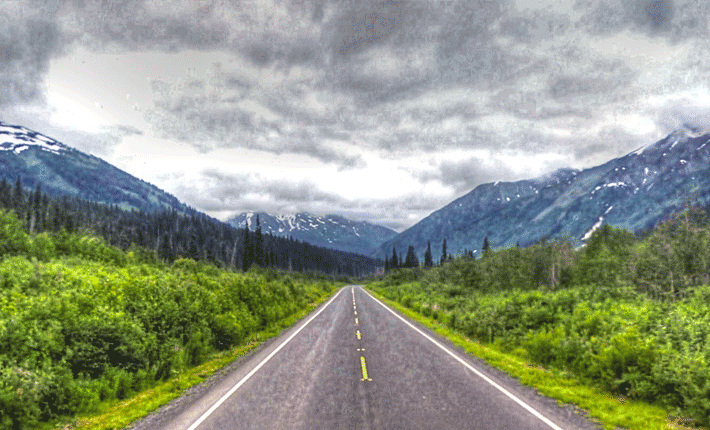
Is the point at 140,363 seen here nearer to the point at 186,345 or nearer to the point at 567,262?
the point at 186,345

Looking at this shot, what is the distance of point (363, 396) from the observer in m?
8.23

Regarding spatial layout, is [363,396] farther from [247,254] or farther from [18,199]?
[18,199]

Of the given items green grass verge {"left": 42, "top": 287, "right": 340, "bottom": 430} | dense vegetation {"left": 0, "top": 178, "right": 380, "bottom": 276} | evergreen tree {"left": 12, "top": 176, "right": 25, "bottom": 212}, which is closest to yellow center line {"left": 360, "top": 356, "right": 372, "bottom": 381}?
green grass verge {"left": 42, "top": 287, "right": 340, "bottom": 430}

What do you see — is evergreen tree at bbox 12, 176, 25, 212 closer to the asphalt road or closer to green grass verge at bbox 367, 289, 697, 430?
the asphalt road

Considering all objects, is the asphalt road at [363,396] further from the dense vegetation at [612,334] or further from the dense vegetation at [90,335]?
the dense vegetation at [612,334]

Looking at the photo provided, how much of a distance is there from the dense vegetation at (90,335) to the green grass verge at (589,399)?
32.0ft

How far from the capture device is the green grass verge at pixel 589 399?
22.0ft

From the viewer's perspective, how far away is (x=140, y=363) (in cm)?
977

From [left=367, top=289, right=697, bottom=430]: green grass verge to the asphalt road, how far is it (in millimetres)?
400

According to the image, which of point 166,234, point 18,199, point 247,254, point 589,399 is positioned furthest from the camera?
point 166,234

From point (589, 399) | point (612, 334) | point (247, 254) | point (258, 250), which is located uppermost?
point (258, 250)

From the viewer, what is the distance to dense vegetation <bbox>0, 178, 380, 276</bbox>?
95.5 meters

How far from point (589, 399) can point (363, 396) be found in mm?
4896

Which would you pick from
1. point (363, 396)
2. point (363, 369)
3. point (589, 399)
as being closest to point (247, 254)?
point (363, 369)
